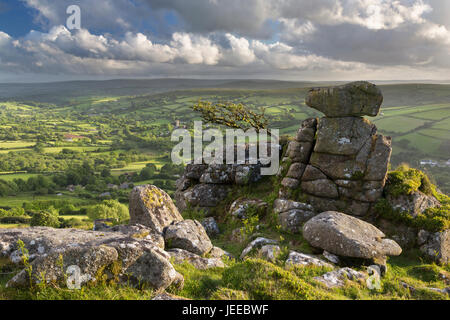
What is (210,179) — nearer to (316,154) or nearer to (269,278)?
(316,154)

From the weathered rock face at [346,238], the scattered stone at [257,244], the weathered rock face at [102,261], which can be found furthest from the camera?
the scattered stone at [257,244]

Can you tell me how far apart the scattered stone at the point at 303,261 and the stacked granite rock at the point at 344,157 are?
699 cm

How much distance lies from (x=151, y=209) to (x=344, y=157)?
49.8ft

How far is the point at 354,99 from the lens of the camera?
19.9 meters

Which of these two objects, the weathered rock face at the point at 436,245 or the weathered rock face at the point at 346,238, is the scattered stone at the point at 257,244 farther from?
the weathered rock face at the point at 436,245

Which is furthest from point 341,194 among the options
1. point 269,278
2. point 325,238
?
point 269,278

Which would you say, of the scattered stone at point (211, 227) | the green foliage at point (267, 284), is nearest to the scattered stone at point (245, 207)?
the scattered stone at point (211, 227)

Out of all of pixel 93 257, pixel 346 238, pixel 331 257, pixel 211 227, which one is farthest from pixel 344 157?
pixel 93 257

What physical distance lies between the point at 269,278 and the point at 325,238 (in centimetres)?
689

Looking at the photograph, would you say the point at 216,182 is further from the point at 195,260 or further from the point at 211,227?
the point at 195,260

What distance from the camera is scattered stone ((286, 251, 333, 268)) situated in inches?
483

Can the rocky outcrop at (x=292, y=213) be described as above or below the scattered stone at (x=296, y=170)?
below

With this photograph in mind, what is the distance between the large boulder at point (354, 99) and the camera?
19.8 meters
